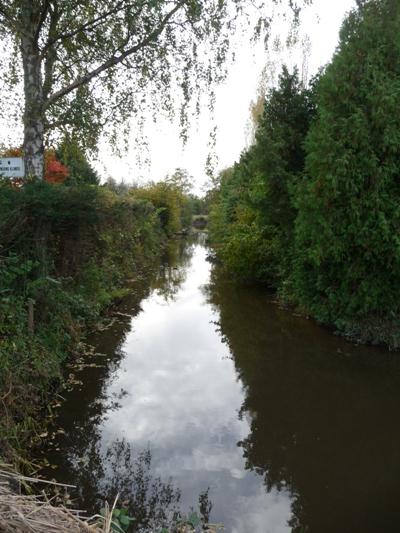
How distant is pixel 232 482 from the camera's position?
4656mm

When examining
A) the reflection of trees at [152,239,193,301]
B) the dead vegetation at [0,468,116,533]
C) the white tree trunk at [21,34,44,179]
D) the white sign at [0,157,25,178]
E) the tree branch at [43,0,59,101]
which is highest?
the tree branch at [43,0,59,101]

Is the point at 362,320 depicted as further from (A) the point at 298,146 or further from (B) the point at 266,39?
(B) the point at 266,39

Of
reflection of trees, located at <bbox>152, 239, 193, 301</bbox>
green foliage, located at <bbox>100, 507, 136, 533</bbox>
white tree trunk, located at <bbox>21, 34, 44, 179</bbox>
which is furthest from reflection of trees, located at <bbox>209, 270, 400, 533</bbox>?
reflection of trees, located at <bbox>152, 239, 193, 301</bbox>

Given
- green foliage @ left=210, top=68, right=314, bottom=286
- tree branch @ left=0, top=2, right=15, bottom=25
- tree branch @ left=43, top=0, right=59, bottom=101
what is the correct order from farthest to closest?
green foliage @ left=210, top=68, right=314, bottom=286 → tree branch @ left=43, top=0, right=59, bottom=101 → tree branch @ left=0, top=2, right=15, bottom=25

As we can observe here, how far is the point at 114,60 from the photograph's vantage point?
6.70 metres

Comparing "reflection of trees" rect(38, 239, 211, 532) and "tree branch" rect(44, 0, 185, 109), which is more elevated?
"tree branch" rect(44, 0, 185, 109)

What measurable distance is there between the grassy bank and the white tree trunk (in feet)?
2.66

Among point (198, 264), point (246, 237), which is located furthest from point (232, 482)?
point (198, 264)

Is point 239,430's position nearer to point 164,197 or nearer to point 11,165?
point 11,165

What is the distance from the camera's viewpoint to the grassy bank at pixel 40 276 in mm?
4758

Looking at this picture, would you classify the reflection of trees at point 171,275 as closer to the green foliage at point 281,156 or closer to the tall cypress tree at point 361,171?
the green foliage at point 281,156

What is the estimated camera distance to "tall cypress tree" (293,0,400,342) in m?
8.24

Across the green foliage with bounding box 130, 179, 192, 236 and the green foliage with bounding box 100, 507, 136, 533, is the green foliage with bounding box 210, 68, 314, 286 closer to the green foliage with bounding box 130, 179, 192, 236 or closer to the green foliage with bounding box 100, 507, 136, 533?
the green foliage with bounding box 100, 507, 136, 533

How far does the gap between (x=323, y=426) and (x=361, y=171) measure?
5.13 m
